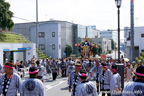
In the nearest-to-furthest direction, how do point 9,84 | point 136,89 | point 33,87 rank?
point 136,89, point 33,87, point 9,84

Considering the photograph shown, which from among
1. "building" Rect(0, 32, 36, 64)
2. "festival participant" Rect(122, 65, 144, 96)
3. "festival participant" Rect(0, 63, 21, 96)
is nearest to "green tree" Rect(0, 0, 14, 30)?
"building" Rect(0, 32, 36, 64)

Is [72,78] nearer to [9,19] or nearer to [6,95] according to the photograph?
[6,95]

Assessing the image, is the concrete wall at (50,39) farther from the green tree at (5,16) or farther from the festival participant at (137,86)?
the festival participant at (137,86)

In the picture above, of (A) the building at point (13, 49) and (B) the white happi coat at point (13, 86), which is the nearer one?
(B) the white happi coat at point (13, 86)

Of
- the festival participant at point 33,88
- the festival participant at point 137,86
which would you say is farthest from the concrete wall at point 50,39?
the festival participant at point 137,86

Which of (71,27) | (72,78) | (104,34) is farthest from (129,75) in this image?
(104,34)

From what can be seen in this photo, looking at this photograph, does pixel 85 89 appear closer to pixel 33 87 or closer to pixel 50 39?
pixel 33 87

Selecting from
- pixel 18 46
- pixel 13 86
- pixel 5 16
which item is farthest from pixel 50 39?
pixel 13 86

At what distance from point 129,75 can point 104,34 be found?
132305mm

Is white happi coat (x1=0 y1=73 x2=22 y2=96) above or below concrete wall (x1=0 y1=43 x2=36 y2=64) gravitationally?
below

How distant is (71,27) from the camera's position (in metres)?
58.6

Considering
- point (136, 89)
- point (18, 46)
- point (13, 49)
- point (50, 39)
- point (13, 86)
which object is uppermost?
point (50, 39)

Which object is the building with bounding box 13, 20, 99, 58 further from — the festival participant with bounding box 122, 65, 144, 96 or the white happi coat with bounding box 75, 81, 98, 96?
the festival participant with bounding box 122, 65, 144, 96

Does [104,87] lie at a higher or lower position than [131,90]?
lower
